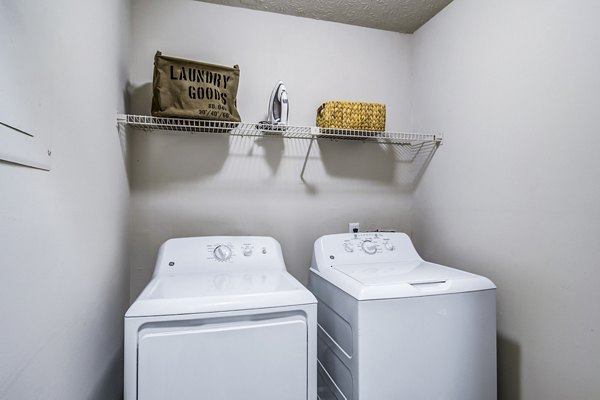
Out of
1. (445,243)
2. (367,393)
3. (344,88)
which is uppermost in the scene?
(344,88)

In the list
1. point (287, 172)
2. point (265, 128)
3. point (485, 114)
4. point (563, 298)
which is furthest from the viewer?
point (287, 172)

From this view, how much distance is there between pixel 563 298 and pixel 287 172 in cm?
147

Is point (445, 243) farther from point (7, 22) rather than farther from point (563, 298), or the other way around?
point (7, 22)

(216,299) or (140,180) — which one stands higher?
(140,180)

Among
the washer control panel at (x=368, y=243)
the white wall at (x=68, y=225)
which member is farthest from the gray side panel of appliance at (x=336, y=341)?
the white wall at (x=68, y=225)

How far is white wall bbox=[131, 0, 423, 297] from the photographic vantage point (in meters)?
1.80

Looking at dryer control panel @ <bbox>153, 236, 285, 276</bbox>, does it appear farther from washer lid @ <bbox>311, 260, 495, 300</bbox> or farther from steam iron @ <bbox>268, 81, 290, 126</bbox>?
steam iron @ <bbox>268, 81, 290, 126</bbox>

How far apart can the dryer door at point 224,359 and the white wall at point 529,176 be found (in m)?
1.00

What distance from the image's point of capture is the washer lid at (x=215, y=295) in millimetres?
1052

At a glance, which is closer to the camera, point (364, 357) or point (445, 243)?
point (364, 357)

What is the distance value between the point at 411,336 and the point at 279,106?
4.23 ft

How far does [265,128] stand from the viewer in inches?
70.1

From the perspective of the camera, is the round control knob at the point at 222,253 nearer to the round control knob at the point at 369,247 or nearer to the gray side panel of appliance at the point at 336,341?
the gray side panel of appliance at the point at 336,341

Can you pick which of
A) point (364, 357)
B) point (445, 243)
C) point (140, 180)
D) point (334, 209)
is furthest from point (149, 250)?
point (445, 243)
